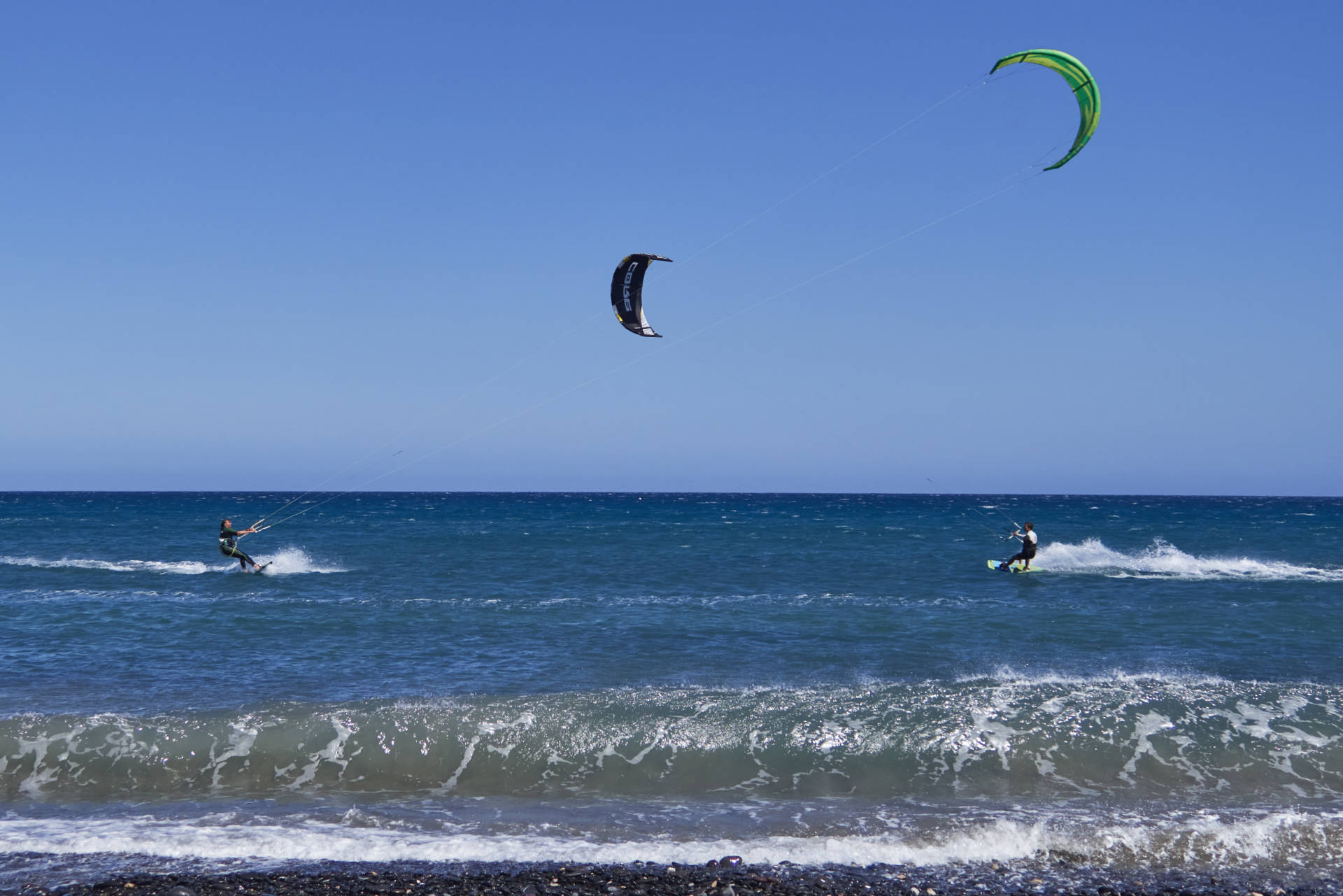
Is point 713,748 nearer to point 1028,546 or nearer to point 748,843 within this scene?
point 748,843

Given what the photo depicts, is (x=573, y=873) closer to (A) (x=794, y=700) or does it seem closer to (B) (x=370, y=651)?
(A) (x=794, y=700)

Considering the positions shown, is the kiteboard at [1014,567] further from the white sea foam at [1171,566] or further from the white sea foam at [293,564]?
the white sea foam at [293,564]

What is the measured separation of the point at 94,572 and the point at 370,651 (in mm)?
17244

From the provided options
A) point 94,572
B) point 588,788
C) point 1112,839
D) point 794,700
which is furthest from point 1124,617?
point 94,572

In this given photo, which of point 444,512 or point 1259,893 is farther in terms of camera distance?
point 444,512

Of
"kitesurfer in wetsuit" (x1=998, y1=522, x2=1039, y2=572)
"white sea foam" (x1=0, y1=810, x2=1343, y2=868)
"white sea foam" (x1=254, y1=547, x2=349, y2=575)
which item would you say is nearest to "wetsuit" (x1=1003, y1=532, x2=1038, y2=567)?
"kitesurfer in wetsuit" (x1=998, y1=522, x2=1039, y2=572)

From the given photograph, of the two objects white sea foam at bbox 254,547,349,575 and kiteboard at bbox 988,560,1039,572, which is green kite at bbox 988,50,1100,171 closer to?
kiteboard at bbox 988,560,1039,572

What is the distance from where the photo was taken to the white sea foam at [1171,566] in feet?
89.6

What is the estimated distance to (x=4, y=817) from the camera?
333 inches

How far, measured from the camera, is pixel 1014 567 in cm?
2684

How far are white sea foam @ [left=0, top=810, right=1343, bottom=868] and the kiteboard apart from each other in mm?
19005

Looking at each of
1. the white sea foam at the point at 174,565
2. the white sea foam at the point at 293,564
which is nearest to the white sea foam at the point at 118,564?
the white sea foam at the point at 174,565

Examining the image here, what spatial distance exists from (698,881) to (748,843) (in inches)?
40.2

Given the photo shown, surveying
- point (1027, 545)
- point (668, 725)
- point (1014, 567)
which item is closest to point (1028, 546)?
point (1027, 545)
